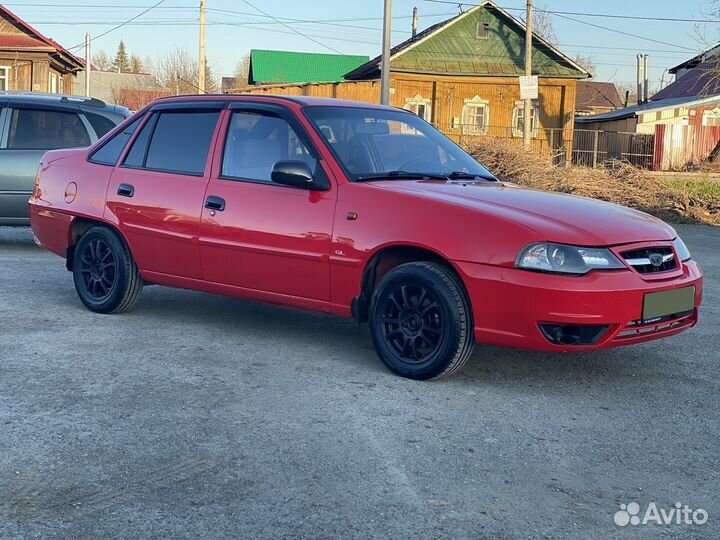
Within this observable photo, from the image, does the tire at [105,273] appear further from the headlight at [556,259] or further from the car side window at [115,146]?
the headlight at [556,259]

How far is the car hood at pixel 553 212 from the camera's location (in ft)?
16.4

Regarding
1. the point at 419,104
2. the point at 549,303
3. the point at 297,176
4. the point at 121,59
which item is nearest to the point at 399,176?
the point at 297,176

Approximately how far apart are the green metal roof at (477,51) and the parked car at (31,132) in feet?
99.2

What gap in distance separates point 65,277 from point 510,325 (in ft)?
17.3

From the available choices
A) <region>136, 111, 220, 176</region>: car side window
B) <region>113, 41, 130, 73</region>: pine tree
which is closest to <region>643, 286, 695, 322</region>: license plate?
<region>136, 111, 220, 176</region>: car side window

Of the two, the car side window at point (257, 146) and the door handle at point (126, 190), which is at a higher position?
the car side window at point (257, 146)

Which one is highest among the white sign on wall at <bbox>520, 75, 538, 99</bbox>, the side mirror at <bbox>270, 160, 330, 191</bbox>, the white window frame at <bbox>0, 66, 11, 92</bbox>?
the white window frame at <bbox>0, 66, 11, 92</bbox>

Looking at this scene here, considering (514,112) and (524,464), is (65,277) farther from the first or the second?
(514,112)

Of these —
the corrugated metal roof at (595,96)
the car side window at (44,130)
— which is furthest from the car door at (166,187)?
the corrugated metal roof at (595,96)

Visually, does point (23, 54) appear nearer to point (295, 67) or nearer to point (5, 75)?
point (5, 75)

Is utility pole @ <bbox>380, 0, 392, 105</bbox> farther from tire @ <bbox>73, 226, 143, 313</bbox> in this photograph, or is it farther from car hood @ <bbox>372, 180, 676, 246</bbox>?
car hood @ <bbox>372, 180, 676, 246</bbox>

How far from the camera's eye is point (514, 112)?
4112 cm

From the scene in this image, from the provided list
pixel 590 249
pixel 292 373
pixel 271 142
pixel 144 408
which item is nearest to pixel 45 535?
pixel 144 408

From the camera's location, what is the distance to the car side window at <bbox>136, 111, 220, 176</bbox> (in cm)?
652
